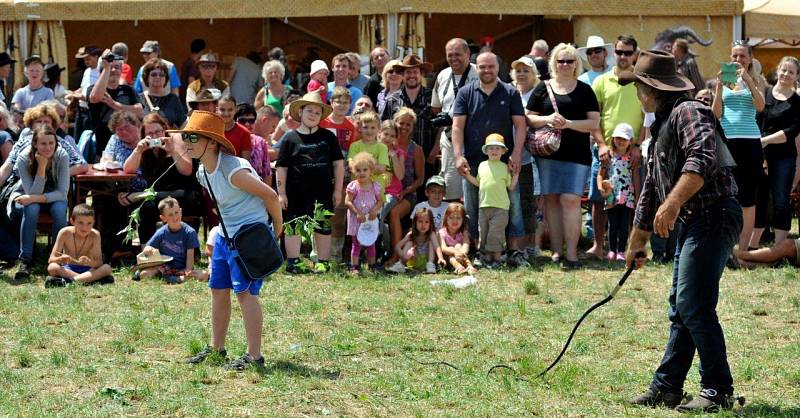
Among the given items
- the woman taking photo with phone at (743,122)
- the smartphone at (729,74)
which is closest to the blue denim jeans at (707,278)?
the smartphone at (729,74)

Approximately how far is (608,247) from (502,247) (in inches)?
49.2

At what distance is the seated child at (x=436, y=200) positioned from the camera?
11250 millimetres

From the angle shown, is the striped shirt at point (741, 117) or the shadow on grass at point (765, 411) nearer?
the shadow on grass at point (765, 411)

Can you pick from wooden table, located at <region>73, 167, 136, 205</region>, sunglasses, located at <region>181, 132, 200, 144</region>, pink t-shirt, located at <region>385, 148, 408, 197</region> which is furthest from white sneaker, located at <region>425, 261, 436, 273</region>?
sunglasses, located at <region>181, 132, 200, 144</region>

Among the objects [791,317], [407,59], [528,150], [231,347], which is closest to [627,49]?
[528,150]

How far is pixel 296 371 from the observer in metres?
6.83

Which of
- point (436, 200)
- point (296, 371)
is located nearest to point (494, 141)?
point (436, 200)

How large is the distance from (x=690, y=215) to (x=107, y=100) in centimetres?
786

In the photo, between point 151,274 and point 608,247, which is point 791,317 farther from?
point 151,274

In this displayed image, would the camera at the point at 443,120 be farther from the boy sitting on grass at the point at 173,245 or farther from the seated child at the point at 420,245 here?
the boy sitting on grass at the point at 173,245

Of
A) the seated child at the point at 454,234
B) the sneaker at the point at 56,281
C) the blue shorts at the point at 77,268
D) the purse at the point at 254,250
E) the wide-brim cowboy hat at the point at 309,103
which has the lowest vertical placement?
the sneaker at the point at 56,281

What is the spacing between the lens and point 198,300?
30.7 feet

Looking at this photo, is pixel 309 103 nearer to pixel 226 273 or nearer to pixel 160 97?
pixel 160 97

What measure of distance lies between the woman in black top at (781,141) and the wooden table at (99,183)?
6137 millimetres
